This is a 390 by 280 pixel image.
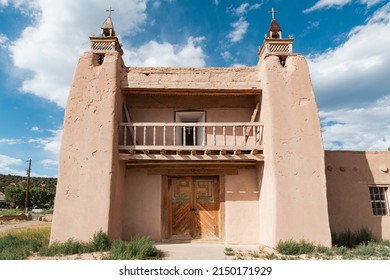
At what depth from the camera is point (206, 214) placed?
1227cm

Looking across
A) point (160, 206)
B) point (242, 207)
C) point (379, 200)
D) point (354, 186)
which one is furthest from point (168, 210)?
point (379, 200)

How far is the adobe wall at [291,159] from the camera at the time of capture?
10.1 m

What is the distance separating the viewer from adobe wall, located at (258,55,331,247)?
1008cm

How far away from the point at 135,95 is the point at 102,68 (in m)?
1.85

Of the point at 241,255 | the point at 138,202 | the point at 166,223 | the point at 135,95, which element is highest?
the point at 135,95

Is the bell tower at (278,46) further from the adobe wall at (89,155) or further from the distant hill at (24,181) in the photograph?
the distant hill at (24,181)

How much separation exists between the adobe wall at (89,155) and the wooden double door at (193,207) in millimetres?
2251

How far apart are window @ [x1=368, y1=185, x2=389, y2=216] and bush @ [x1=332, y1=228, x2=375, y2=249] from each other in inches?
39.1

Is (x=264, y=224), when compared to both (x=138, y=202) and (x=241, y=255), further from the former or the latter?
(x=138, y=202)

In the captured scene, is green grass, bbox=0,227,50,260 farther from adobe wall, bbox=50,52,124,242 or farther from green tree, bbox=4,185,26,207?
green tree, bbox=4,185,26,207

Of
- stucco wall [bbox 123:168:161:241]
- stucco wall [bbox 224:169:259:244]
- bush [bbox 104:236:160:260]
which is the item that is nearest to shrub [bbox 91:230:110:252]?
bush [bbox 104:236:160:260]

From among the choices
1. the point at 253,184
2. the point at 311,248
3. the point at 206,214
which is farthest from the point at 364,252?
the point at 206,214

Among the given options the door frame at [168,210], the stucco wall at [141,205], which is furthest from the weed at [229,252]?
the stucco wall at [141,205]

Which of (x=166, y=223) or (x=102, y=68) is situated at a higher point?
(x=102, y=68)
